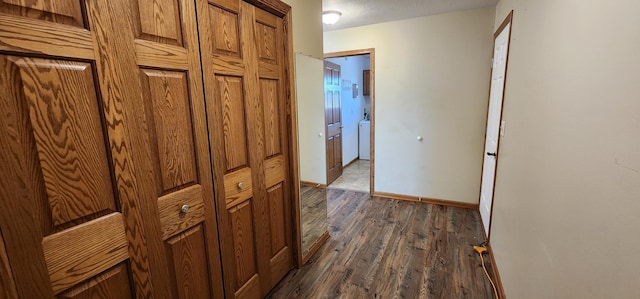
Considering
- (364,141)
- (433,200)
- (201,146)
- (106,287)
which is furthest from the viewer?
(364,141)

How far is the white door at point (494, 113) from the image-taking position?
2207 millimetres

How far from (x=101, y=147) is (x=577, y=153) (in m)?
1.66

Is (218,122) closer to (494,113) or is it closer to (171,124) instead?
(171,124)

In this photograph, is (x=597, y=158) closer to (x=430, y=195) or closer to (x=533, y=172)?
(x=533, y=172)

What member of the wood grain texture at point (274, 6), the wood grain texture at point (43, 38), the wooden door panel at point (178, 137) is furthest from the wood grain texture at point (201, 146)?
the wood grain texture at point (274, 6)

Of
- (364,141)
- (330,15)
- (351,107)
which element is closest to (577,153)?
(330,15)

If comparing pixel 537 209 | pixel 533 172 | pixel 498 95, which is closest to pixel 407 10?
pixel 498 95

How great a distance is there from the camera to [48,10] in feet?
2.62

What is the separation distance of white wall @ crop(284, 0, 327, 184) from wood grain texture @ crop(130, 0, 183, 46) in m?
0.91

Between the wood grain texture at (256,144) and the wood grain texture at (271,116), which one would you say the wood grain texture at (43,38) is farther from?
the wood grain texture at (271,116)

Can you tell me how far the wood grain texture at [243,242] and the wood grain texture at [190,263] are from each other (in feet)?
0.73

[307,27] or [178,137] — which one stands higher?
[307,27]

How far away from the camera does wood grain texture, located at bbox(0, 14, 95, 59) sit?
726 mm

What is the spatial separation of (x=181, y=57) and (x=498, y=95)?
2.48 metres
